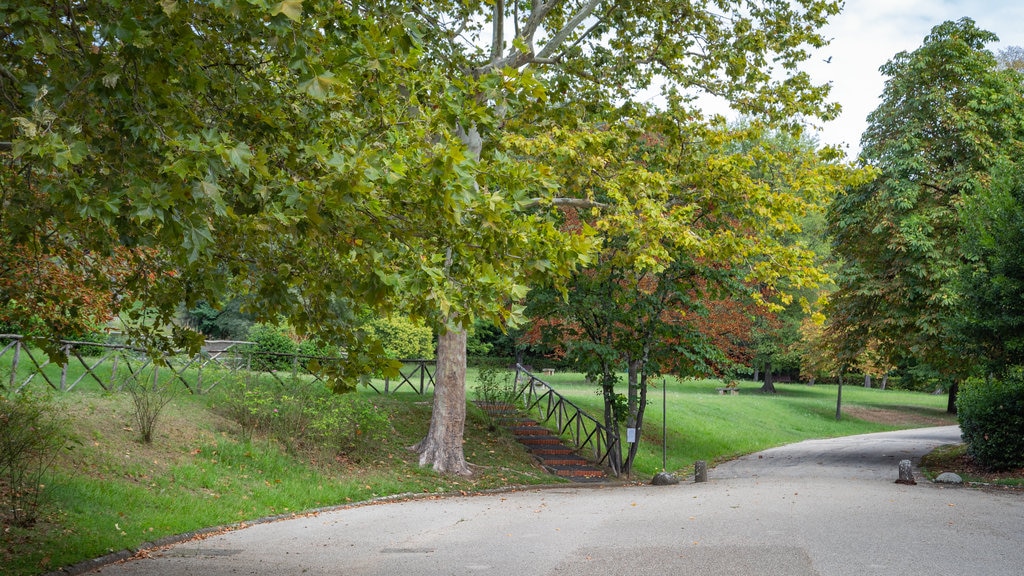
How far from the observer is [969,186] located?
67.3ft

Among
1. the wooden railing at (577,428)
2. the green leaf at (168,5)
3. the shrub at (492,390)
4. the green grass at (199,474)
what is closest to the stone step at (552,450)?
the wooden railing at (577,428)

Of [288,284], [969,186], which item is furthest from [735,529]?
[969,186]

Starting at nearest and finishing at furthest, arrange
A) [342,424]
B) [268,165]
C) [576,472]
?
[268,165] → [342,424] → [576,472]

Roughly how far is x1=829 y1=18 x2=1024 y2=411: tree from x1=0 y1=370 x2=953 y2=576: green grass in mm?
6667

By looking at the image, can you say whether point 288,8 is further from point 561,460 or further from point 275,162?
point 561,460

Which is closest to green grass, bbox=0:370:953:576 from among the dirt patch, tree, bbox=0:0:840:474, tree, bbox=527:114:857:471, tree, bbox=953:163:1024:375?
tree, bbox=0:0:840:474

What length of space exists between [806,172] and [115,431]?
12393 millimetres

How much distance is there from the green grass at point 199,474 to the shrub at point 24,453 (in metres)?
0.19

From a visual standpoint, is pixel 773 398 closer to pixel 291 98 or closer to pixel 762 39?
pixel 762 39

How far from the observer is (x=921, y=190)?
21.8 m

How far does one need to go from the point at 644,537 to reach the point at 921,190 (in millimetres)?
16816

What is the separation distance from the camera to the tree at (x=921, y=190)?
20.1m

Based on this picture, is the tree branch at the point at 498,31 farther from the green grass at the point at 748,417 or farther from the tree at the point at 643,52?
the green grass at the point at 748,417

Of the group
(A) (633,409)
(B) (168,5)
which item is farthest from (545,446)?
(B) (168,5)
